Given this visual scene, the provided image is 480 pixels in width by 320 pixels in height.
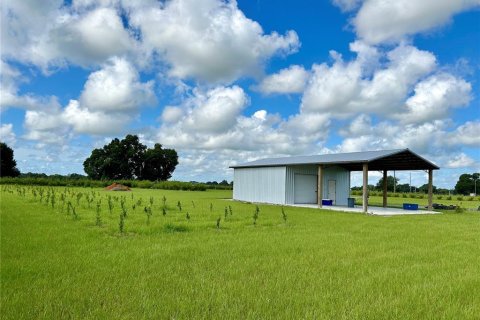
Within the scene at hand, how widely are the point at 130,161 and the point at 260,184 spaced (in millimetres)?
48764

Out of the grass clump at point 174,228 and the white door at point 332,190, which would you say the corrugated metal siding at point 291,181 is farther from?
the grass clump at point 174,228

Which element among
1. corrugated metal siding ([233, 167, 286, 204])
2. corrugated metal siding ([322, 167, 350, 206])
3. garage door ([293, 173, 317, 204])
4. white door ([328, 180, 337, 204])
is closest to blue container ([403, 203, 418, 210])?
corrugated metal siding ([322, 167, 350, 206])

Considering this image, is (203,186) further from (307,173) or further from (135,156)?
(307,173)

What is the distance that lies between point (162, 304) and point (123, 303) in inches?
20.1

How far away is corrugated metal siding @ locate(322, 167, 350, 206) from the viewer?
92.5 feet

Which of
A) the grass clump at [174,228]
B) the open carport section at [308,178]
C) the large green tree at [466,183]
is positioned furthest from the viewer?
the large green tree at [466,183]

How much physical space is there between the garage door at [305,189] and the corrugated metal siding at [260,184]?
1117 millimetres

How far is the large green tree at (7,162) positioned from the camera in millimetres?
65250

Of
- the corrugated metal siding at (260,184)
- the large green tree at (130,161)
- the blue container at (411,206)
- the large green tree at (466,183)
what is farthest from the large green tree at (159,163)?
the large green tree at (466,183)

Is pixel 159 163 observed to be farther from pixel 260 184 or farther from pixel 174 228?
pixel 174 228

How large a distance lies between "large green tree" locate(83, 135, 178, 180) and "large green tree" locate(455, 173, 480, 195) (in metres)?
72.2

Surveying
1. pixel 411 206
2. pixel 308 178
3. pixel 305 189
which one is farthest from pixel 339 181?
pixel 411 206

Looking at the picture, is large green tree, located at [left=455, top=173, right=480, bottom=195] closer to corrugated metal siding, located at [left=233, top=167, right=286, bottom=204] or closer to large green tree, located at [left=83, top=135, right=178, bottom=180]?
large green tree, located at [left=83, top=135, right=178, bottom=180]

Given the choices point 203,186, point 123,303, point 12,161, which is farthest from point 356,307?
point 12,161
